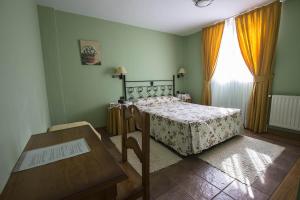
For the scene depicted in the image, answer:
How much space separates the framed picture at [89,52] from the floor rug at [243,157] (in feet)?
9.37

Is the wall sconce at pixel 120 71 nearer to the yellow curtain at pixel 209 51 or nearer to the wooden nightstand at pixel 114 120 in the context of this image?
the wooden nightstand at pixel 114 120

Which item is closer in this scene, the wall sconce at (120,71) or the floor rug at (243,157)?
the floor rug at (243,157)

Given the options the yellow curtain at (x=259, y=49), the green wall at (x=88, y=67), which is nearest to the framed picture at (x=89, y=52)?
the green wall at (x=88, y=67)

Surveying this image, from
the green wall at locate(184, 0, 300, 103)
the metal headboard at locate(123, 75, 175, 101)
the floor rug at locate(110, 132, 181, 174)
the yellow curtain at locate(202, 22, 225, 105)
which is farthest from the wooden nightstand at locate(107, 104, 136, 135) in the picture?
the green wall at locate(184, 0, 300, 103)

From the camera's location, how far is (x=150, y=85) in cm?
411

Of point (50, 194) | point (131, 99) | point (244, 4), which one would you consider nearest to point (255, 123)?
point (244, 4)

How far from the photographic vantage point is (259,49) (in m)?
2.91

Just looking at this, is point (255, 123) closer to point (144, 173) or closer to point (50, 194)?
point (144, 173)

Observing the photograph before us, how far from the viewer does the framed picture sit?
10.1 ft

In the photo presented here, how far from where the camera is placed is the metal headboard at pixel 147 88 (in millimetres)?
3730

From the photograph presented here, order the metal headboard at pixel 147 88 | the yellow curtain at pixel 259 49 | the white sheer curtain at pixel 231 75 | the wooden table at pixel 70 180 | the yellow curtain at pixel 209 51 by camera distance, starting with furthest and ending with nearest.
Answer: the metal headboard at pixel 147 88 → the yellow curtain at pixel 209 51 → the white sheer curtain at pixel 231 75 → the yellow curtain at pixel 259 49 → the wooden table at pixel 70 180

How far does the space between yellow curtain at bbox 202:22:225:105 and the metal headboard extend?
101 cm

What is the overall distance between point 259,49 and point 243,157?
86.3 inches

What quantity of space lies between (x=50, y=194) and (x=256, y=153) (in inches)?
104
